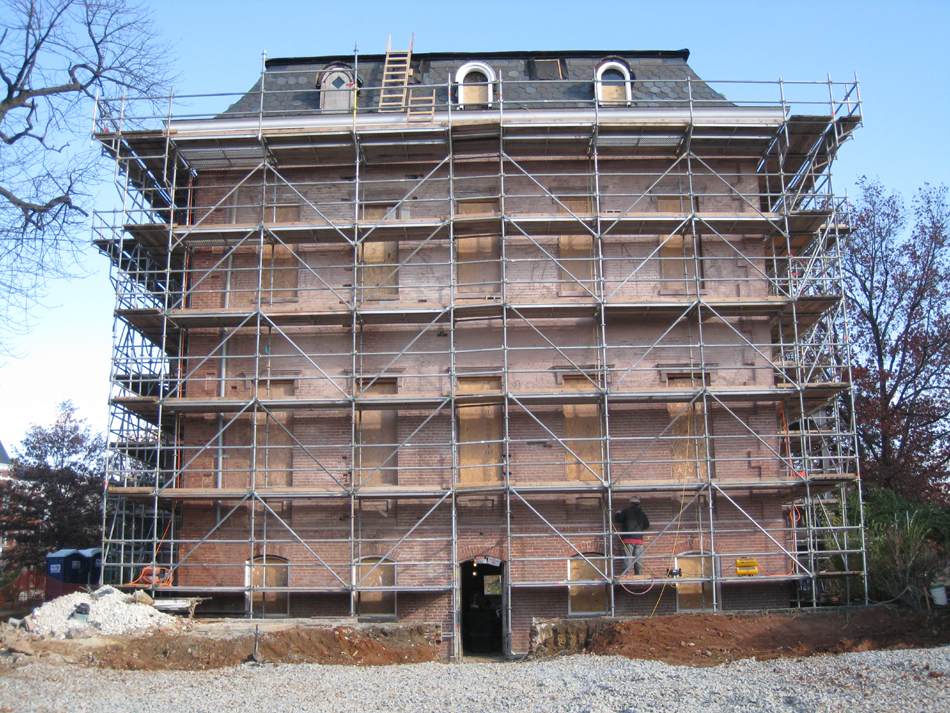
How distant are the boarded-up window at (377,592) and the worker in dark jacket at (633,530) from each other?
4.70 m

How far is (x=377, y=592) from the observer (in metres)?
18.7

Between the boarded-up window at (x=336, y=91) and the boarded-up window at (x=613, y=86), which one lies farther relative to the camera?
the boarded-up window at (x=336, y=91)

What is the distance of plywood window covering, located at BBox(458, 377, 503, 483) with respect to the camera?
1908 cm

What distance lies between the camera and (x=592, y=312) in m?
19.3

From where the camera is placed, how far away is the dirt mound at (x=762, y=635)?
15.0m

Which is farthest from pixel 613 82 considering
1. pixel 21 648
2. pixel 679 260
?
pixel 21 648

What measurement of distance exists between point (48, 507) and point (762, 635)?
80.7ft

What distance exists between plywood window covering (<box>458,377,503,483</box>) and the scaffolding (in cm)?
6

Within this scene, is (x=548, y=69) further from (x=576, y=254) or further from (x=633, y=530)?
(x=633, y=530)

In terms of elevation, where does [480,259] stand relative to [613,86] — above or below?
below

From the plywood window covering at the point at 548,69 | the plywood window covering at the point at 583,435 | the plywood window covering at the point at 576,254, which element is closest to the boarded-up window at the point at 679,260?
the plywood window covering at the point at 576,254

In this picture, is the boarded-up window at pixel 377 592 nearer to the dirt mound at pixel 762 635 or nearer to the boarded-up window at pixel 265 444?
the boarded-up window at pixel 265 444

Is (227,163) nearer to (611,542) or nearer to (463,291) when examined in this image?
(463,291)

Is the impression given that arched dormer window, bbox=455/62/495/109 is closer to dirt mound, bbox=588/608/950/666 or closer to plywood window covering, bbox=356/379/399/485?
plywood window covering, bbox=356/379/399/485
